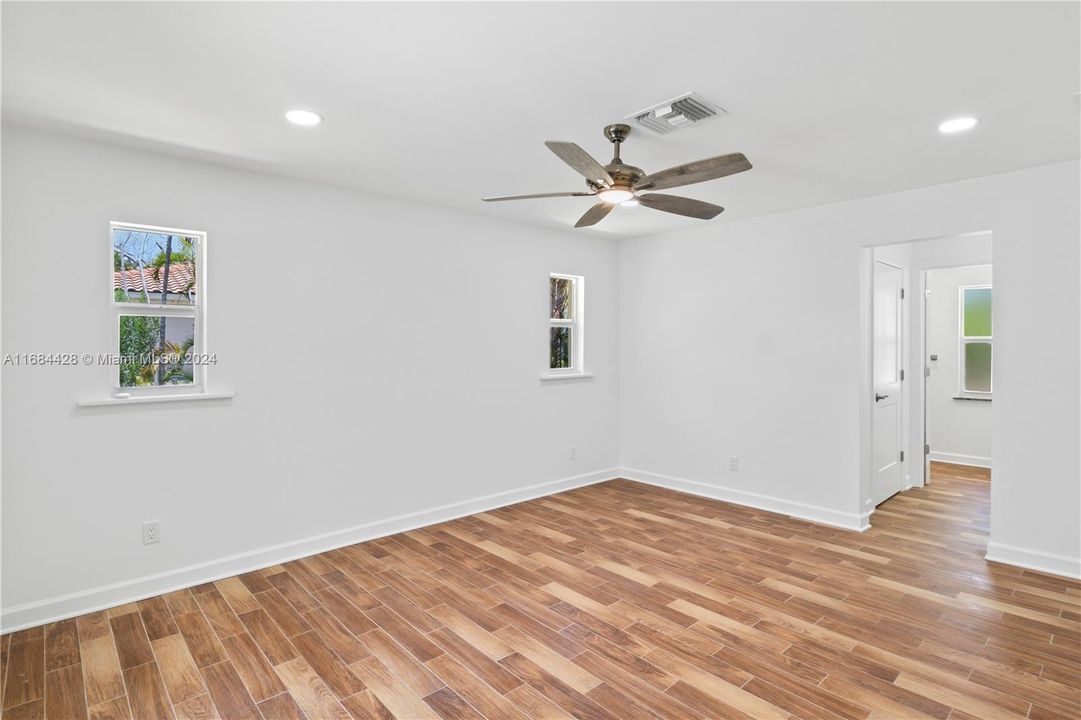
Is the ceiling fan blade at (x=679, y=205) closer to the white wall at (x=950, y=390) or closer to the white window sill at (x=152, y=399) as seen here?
the white window sill at (x=152, y=399)

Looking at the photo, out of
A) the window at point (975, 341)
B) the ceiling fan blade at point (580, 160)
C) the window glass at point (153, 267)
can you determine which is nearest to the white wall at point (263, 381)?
the window glass at point (153, 267)

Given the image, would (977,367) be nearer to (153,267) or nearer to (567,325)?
(567,325)

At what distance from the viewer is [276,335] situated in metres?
3.64

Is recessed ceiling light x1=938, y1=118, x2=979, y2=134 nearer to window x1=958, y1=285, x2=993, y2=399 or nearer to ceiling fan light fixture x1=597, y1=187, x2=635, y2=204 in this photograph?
ceiling fan light fixture x1=597, y1=187, x2=635, y2=204

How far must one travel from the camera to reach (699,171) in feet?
8.23

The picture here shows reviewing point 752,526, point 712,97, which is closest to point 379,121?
point 712,97

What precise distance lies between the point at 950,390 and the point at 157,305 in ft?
25.7

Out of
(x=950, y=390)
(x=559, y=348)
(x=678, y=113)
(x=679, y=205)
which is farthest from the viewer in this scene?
(x=950, y=390)

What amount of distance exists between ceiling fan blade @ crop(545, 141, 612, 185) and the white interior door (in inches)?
124

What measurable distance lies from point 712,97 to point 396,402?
2.96 metres

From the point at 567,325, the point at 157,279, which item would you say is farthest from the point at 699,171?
the point at 567,325

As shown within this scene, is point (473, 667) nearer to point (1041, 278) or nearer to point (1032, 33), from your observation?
point (1032, 33)

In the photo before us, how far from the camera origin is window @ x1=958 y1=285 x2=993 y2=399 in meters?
6.32

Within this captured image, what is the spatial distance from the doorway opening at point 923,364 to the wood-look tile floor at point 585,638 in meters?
1.13
